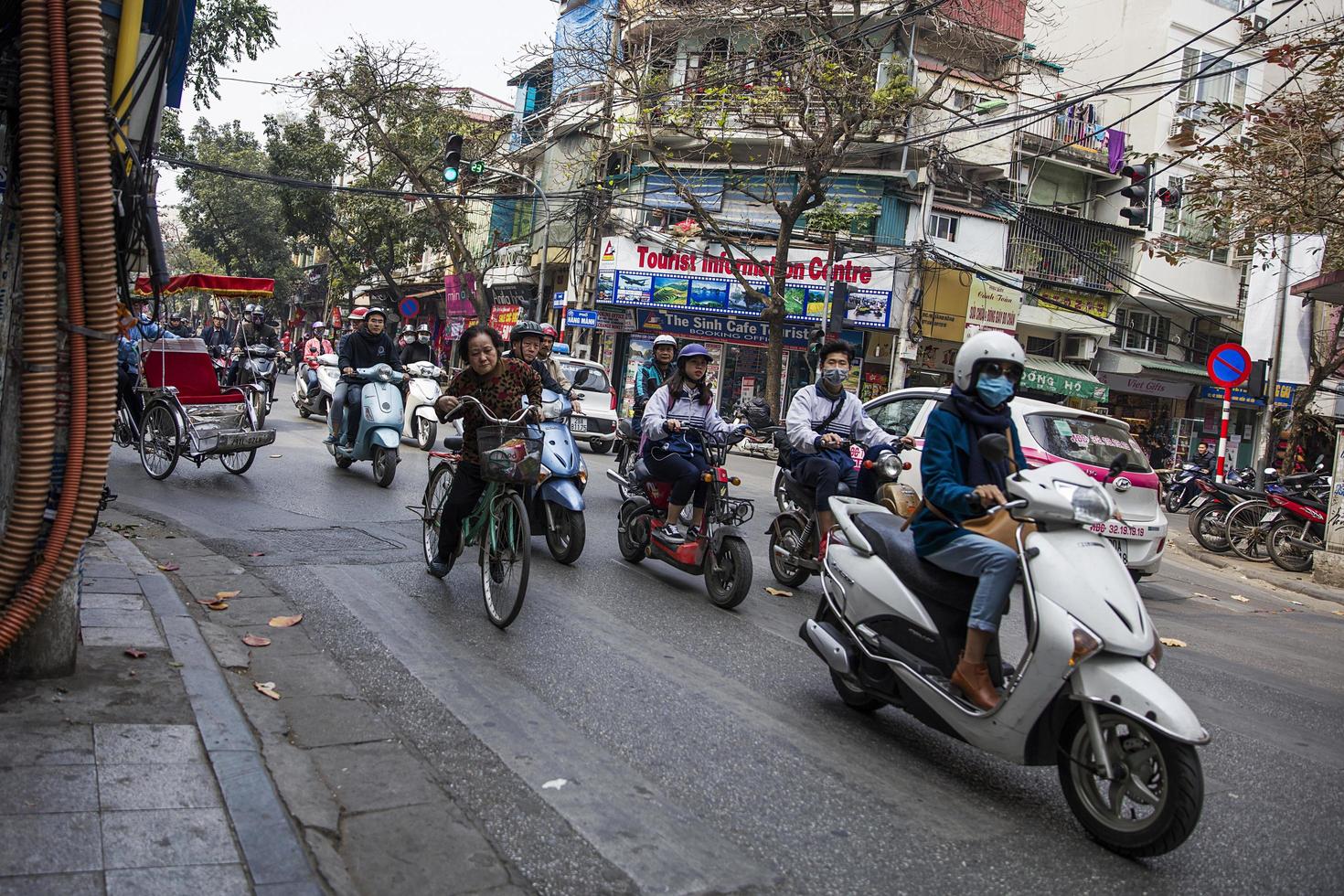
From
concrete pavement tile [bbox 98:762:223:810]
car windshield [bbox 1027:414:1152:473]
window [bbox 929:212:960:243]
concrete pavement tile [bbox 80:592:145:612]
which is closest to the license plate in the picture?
car windshield [bbox 1027:414:1152:473]

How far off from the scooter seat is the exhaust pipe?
47 centimetres

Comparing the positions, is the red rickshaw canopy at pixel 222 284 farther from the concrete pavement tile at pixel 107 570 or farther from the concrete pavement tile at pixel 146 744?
the concrete pavement tile at pixel 146 744

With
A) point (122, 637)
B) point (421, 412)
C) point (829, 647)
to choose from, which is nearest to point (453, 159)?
point (421, 412)

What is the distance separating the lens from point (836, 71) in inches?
872

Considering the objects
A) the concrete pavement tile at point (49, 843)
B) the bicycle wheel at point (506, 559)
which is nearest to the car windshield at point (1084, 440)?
the bicycle wheel at point (506, 559)

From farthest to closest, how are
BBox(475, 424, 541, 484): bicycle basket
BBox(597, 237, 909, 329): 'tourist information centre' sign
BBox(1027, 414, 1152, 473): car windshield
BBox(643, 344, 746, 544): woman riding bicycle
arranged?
BBox(597, 237, 909, 329): 'tourist information centre' sign, BBox(1027, 414, 1152, 473): car windshield, BBox(643, 344, 746, 544): woman riding bicycle, BBox(475, 424, 541, 484): bicycle basket

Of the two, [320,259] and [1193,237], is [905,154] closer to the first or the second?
[1193,237]

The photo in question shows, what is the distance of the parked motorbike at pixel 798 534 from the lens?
7.82 m

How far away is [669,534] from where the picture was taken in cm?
784

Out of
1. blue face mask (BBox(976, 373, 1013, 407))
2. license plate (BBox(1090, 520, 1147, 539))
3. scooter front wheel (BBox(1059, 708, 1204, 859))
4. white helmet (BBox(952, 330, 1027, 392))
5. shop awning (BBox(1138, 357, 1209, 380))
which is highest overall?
shop awning (BBox(1138, 357, 1209, 380))

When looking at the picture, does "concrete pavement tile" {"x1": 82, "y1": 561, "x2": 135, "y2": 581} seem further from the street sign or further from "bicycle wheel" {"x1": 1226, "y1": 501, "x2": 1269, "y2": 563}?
the street sign

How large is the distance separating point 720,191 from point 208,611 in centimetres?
2521

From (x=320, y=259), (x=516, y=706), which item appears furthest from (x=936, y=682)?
(x=320, y=259)

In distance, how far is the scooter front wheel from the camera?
11.5 feet
